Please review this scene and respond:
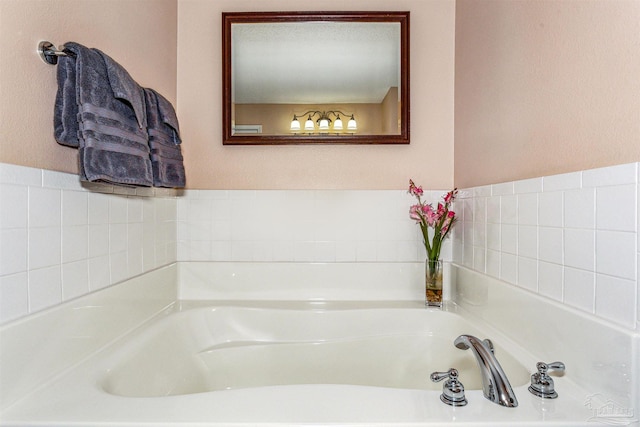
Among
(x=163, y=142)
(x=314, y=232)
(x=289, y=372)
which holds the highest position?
(x=163, y=142)

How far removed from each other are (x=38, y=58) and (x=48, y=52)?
0.03m

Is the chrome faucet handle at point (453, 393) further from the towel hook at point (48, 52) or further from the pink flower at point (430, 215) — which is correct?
the towel hook at point (48, 52)

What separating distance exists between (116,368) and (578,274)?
1292mm

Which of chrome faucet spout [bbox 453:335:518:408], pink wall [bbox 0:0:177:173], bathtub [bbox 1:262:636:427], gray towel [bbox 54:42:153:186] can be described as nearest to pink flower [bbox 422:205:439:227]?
bathtub [bbox 1:262:636:427]

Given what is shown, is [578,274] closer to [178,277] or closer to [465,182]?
[465,182]

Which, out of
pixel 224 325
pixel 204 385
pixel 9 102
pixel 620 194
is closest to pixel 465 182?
pixel 620 194

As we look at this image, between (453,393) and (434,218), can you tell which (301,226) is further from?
(453,393)

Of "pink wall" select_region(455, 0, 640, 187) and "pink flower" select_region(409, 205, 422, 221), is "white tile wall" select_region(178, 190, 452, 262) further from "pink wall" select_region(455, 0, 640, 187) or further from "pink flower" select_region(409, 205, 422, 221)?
"pink wall" select_region(455, 0, 640, 187)

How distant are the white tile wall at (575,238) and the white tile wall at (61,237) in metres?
1.36

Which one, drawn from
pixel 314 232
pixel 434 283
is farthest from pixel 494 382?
pixel 314 232

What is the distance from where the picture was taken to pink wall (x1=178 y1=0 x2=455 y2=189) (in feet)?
5.95

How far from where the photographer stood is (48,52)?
96 centimetres

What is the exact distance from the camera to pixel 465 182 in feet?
5.51

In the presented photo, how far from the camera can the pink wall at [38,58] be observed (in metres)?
0.86
